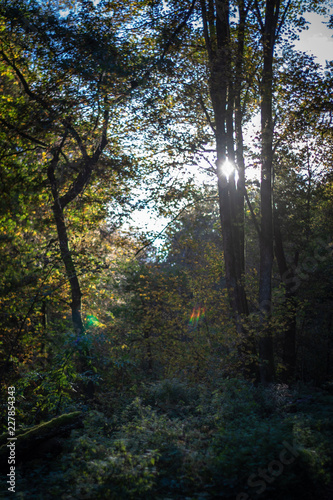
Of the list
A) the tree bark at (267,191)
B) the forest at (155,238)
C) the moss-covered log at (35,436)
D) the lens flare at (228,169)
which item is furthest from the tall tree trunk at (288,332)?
the moss-covered log at (35,436)

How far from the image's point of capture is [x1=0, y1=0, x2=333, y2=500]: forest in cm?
596

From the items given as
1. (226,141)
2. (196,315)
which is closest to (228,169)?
(226,141)

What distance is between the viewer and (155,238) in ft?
45.6

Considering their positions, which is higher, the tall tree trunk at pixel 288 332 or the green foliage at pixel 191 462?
the tall tree trunk at pixel 288 332

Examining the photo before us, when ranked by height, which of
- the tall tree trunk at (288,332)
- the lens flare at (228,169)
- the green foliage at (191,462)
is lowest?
the green foliage at (191,462)

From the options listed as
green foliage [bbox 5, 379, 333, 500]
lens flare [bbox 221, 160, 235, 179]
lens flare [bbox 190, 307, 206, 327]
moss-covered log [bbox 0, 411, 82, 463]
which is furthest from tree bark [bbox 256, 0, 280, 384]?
moss-covered log [bbox 0, 411, 82, 463]

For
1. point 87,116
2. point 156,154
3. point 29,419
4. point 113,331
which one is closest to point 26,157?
point 87,116

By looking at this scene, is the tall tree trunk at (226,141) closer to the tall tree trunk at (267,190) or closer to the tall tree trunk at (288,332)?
the tall tree trunk at (267,190)

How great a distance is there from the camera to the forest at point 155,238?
5957 millimetres

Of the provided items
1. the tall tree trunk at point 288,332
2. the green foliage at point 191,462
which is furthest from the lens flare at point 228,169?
the green foliage at point 191,462

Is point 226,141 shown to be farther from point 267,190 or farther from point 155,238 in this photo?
point 155,238

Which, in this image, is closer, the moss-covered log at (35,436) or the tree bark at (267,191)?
the moss-covered log at (35,436)

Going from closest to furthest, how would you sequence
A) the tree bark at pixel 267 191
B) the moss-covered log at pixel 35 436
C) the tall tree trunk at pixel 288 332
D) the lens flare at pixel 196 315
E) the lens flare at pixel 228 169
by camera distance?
1. the moss-covered log at pixel 35 436
2. the tree bark at pixel 267 191
3. the lens flare at pixel 228 169
4. the lens flare at pixel 196 315
5. the tall tree trunk at pixel 288 332

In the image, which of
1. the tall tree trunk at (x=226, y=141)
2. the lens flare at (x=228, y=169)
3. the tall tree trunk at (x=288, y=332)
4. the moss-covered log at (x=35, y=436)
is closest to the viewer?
the moss-covered log at (x=35, y=436)
